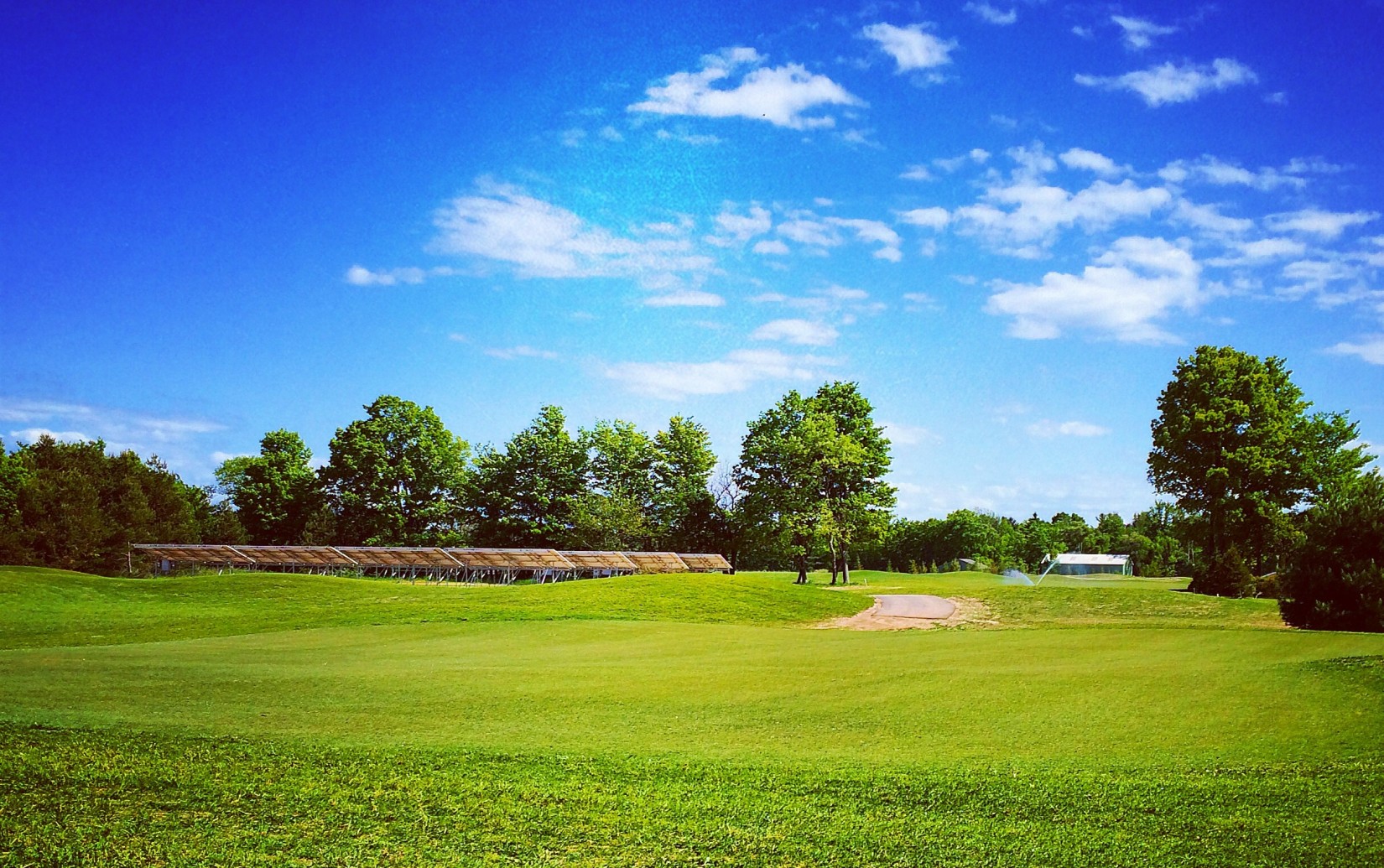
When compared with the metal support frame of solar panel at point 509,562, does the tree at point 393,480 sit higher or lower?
higher

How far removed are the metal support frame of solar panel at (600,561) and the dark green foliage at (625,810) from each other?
52528 mm

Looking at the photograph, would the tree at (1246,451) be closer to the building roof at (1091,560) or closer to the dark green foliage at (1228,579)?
the dark green foliage at (1228,579)

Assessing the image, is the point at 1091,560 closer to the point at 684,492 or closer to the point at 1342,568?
the point at 684,492

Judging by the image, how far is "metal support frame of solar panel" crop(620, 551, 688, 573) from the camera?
6366cm

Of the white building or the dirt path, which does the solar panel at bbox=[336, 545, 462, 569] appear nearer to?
the dirt path

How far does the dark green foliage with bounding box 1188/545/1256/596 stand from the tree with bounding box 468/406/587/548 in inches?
1797

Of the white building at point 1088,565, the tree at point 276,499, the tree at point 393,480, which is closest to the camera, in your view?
the tree at point 393,480

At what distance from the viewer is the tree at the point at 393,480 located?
72.4m

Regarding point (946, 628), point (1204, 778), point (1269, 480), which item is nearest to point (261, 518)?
point (946, 628)

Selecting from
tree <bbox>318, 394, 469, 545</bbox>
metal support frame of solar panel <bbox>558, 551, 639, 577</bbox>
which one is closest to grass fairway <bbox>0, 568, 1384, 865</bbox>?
metal support frame of solar panel <bbox>558, 551, 639, 577</bbox>

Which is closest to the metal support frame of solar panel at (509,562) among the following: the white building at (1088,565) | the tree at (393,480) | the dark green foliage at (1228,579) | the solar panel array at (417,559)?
the solar panel array at (417,559)

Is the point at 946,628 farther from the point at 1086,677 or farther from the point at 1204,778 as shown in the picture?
the point at 1204,778

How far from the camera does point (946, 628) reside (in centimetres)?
2898

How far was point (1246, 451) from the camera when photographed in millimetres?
49750
